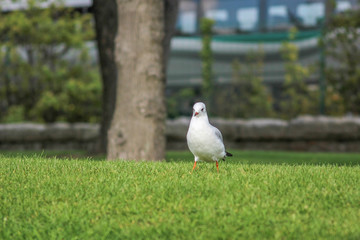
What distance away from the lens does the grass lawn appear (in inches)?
166

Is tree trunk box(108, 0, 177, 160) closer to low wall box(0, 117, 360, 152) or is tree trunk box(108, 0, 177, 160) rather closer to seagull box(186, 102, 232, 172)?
seagull box(186, 102, 232, 172)

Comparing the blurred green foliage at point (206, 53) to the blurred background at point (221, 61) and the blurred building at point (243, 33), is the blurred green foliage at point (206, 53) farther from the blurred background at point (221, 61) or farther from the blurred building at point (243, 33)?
the blurred building at point (243, 33)

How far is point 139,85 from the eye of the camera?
7.98 meters

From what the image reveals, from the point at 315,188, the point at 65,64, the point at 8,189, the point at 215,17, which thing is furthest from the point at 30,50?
the point at 315,188

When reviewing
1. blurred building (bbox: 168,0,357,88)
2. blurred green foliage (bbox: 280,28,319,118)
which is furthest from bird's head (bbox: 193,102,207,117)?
blurred building (bbox: 168,0,357,88)

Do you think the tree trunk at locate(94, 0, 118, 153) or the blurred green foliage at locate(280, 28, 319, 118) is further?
the blurred green foliage at locate(280, 28, 319, 118)

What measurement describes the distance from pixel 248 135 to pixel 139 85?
20.5 ft

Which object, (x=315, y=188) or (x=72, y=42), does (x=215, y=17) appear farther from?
(x=315, y=188)

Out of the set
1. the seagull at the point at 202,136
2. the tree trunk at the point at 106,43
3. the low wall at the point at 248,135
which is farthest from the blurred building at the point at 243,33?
the seagull at the point at 202,136

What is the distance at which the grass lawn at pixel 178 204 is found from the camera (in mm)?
4219

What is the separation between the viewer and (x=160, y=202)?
185 inches

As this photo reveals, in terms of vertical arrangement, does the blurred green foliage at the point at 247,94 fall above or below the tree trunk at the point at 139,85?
below

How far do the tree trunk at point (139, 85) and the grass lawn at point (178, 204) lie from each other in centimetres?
219

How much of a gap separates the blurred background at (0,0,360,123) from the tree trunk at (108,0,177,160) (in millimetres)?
8355
